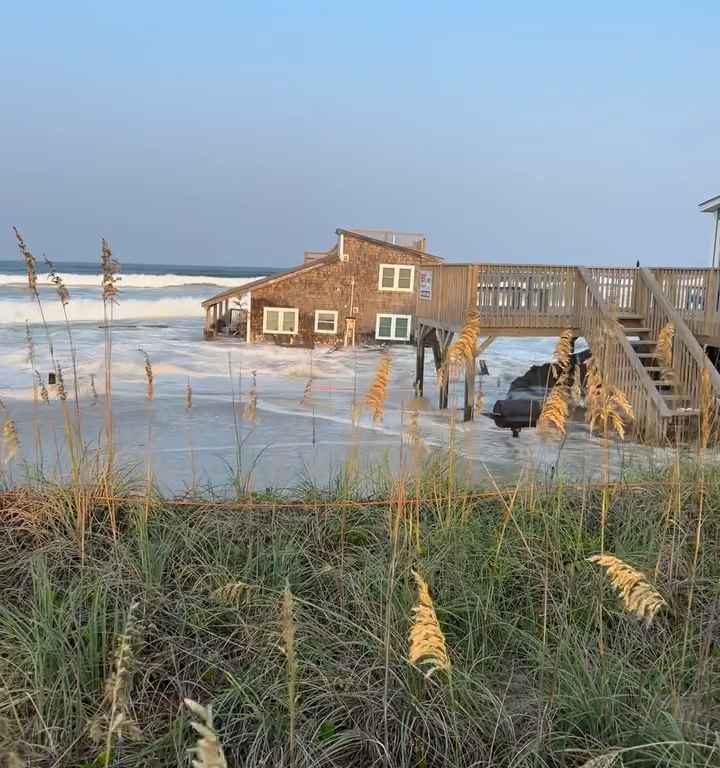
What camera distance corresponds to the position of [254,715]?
2.94m

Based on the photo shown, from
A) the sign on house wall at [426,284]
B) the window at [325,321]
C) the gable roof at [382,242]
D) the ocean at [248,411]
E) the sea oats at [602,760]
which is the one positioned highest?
the gable roof at [382,242]

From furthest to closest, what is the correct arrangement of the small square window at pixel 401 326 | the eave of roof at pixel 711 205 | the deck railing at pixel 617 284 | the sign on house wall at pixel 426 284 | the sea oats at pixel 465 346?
the small square window at pixel 401 326, the eave of roof at pixel 711 205, the sign on house wall at pixel 426 284, the deck railing at pixel 617 284, the sea oats at pixel 465 346

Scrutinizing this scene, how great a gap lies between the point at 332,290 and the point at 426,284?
57.9ft

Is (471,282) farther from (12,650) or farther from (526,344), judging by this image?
(526,344)

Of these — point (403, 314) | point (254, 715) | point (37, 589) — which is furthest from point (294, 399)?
point (403, 314)

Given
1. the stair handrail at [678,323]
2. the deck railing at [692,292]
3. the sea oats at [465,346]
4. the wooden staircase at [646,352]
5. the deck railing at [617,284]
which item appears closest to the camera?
the sea oats at [465,346]

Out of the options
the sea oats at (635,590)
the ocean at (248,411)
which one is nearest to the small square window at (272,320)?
the ocean at (248,411)

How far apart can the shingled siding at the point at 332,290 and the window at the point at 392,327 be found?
77cm

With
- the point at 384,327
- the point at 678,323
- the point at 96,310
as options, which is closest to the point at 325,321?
the point at 384,327

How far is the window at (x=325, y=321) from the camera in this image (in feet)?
110

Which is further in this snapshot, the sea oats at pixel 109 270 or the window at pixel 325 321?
the window at pixel 325 321

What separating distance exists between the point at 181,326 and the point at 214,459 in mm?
37406

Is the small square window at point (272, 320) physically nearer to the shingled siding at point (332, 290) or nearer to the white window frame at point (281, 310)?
the white window frame at point (281, 310)

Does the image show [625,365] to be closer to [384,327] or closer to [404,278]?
[404,278]
